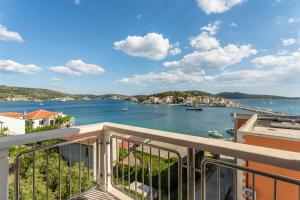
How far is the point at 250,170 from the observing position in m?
1.12

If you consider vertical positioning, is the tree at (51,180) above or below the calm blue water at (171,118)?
above

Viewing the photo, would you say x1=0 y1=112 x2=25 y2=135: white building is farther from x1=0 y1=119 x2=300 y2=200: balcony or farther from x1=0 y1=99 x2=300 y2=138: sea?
x1=0 y1=119 x2=300 y2=200: balcony

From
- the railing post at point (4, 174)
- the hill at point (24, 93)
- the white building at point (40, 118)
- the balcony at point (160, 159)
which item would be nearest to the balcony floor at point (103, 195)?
the balcony at point (160, 159)

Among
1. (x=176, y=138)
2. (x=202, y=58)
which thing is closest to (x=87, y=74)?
(x=202, y=58)

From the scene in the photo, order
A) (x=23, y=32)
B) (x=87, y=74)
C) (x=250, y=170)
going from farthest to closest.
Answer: (x=87, y=74) < (x=23, y=32) < (x=250, y=170)

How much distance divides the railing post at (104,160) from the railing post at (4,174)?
97 cm

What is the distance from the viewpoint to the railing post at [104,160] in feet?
7.43

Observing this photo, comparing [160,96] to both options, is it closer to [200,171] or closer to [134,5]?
[134,5]

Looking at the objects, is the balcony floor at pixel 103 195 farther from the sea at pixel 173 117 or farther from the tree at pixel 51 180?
the sea at pixel 173 117

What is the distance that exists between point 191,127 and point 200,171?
37.1 meters

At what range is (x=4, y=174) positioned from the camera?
142 centimetres

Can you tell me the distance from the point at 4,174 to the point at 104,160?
1.05m

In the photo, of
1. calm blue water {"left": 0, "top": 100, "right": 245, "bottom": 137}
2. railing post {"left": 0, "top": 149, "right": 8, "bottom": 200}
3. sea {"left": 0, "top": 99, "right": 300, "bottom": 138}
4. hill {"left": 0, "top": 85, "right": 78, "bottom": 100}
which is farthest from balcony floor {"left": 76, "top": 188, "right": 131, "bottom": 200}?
hill {"left": 0, "top": 85, "right": 78, "bottom": 100}

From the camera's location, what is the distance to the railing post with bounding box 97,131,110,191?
227 centimetres
